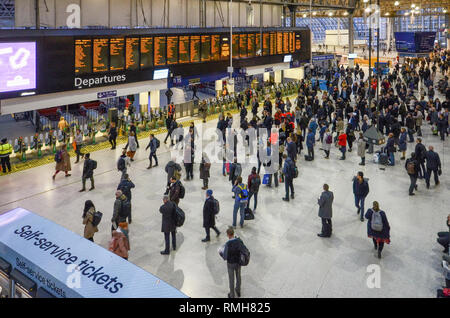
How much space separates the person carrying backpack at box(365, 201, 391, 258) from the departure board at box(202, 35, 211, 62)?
15.8m


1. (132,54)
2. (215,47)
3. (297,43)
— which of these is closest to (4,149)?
(132,54)

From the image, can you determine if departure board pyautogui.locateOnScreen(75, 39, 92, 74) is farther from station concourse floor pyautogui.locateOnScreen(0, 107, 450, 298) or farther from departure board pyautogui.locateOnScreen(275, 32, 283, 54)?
departure board pyautogui.locateOnScreen(275, 32, 283, 54)

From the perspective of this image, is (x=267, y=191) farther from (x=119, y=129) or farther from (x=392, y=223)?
(x=119, y=129)

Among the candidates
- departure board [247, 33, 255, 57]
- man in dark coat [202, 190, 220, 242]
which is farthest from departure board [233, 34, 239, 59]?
man in dark coat [202, 190, 220, 242]

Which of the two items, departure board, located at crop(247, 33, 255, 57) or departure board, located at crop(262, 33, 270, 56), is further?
departure board, located at crop(262, 33, 270, 56)

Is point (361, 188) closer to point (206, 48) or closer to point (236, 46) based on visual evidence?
point (206, 48)

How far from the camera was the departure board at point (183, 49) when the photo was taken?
20.6m

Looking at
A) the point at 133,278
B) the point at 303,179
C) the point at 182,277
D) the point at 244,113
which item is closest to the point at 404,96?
the point at 244,113

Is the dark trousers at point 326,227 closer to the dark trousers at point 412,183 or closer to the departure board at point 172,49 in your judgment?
the dark trousers at point 412,183

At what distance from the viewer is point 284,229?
999 centimetres

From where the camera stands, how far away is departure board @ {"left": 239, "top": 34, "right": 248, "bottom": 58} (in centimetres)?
2427

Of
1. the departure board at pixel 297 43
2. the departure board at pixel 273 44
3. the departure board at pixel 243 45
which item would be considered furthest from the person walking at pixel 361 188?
the departure board at pixel 297 43

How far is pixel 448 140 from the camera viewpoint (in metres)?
18.3

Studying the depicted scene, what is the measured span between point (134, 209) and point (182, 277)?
3890 mm
